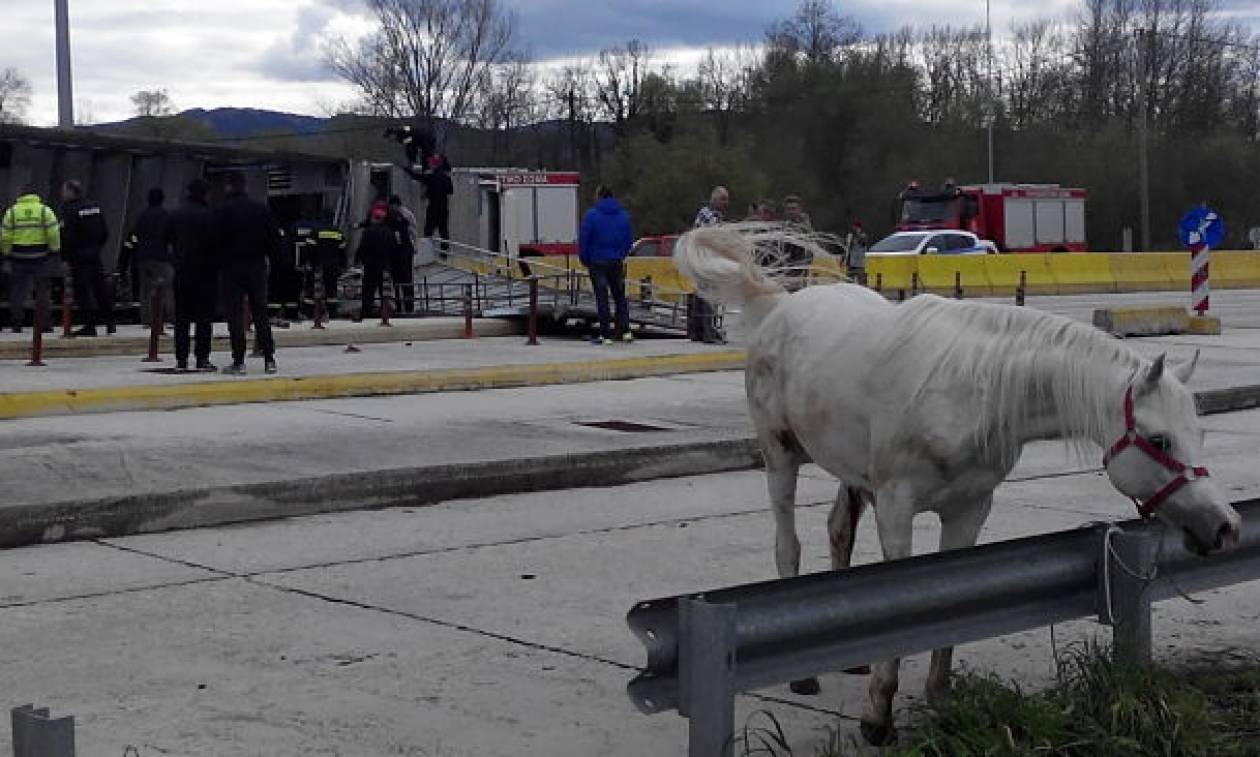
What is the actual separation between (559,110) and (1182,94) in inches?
1137

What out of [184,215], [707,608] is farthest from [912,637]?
[184,215]

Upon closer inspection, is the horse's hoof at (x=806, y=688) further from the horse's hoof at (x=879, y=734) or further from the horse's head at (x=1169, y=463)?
the horse's head at (x=1169, y=463)

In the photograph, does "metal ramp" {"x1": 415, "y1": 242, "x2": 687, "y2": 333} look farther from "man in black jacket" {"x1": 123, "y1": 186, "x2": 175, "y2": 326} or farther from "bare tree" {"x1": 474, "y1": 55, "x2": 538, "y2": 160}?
"bare tree" {"x1": 474, "y1": 55, "x2": 538, "y2": 160}

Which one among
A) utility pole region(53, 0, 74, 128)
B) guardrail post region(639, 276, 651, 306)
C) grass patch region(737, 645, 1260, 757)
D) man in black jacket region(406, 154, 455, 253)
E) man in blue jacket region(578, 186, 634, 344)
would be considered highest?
utility pole region(53, 0, 74, 128)

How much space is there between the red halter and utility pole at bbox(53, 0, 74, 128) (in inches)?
1050

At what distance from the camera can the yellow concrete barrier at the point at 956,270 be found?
3897 cm

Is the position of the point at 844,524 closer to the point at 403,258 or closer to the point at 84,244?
the point at 84,244

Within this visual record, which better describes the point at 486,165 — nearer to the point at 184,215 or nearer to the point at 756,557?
the point at 184,215

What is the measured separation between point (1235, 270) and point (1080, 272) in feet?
19.3

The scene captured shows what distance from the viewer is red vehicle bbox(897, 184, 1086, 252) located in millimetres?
49375

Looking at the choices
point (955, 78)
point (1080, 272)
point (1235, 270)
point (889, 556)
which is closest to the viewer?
point (889, 556)

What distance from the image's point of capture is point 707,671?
4703 mm

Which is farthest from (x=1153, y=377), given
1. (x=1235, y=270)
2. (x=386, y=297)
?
(x=1235, y=270)

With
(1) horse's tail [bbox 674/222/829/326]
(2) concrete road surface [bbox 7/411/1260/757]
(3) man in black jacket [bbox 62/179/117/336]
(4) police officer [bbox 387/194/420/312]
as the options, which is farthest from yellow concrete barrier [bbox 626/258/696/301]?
(1) horse's tail [bbox 674/222/829/326]
